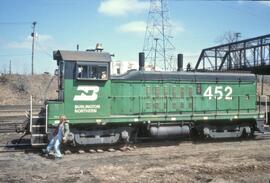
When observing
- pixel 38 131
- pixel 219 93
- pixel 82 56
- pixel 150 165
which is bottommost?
pixel 150 165

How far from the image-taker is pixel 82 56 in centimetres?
1432

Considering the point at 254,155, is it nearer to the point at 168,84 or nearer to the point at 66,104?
the point at 168,84

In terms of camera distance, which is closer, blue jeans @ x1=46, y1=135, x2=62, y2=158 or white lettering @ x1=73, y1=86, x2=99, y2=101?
blue jeans @ x1=46, y1=135, x2=62, y2=158

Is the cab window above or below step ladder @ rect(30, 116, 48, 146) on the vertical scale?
above

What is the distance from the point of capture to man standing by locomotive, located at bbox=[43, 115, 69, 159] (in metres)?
13.3

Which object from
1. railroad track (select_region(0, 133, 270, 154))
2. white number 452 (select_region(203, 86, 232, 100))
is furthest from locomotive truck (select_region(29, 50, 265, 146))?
railroad track (select_region(0, 133, 270, 154))

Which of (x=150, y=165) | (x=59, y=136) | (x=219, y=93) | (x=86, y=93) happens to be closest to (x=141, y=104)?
(x=86, y=93)

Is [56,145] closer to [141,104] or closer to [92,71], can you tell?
[92,71]

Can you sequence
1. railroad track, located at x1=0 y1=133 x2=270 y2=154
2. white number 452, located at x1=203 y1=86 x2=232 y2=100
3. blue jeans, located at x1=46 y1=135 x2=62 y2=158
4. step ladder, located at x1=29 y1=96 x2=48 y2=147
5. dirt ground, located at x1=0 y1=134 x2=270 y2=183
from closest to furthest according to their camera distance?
dirt ground, located at x1=0 y1=134 x2=270 y2=183 < blue jeans, located at x1=46 y1=135 x2=62 y2=158 < step ladder, located at x1=29 y1=96 x2=48 y2=147 < railroad track, located at x1=0 y1=133 x2=270 y2=154 < white number 452, located at x1=203 y1=86 x2=232 y2=100

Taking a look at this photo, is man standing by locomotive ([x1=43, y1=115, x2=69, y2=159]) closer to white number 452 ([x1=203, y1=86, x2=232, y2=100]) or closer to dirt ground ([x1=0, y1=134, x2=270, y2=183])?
dirt ground ([x1=0, y1=134, x2=270, y2=183])

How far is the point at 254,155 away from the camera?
13758 millimetres

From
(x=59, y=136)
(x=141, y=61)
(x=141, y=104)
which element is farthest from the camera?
(x=141, y=61)

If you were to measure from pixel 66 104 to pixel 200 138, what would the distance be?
661 cm

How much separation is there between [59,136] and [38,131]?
1015 millimetres
